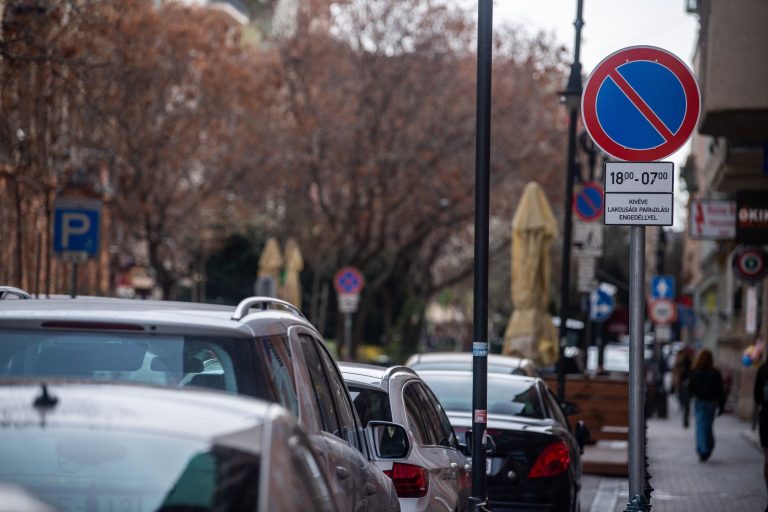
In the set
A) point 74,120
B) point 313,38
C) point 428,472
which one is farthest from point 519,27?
point 428,472

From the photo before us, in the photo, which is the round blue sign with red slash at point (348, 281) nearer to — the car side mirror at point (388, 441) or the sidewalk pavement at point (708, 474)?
the sidewalk pavement at point (708, 474)

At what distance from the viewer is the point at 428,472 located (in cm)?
818

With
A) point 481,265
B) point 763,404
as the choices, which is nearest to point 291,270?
point 763,404

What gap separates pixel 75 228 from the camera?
19.3 meters

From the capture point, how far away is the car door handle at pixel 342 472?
5519 millimetres

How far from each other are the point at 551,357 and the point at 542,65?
63.4ft

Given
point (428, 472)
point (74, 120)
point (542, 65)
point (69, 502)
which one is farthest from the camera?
→ point (542, 65)

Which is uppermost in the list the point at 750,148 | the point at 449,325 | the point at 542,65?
the point at 542,65

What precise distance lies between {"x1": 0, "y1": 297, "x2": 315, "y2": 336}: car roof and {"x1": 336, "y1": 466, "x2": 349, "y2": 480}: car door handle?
57 centimetres

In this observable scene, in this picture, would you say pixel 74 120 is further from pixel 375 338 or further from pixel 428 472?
pixel 375 338

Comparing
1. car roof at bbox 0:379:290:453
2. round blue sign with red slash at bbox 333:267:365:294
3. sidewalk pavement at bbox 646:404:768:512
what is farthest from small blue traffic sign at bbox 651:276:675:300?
car roof at bbox 0:379:290:453

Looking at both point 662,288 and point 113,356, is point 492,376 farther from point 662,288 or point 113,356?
point 662,288

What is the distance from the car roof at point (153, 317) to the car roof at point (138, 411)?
111 cm

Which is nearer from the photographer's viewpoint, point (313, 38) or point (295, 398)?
point (295, 398)
